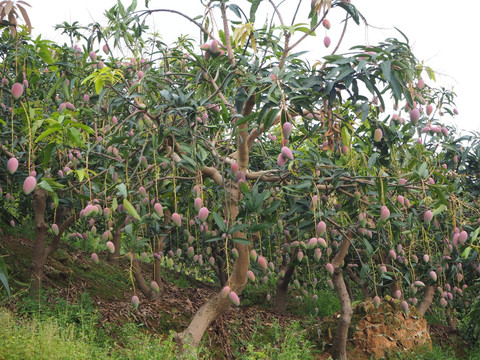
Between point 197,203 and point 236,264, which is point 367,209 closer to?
point 236,264

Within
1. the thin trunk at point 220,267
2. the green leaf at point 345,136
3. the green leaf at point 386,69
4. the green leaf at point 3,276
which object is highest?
the green leaf at point 386,69

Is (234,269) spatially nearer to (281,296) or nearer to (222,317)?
(222,317)

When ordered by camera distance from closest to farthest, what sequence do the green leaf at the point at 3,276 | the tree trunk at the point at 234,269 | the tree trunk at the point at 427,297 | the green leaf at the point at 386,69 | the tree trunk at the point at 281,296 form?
the green leaf at the point at 3,276 → the green leaf at the point at 386,69 → the tree trunk at the point at 234,269 → the tree trunk at the point at 427,297 → the tree trunk at the point at 281,296

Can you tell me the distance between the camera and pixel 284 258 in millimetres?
4777

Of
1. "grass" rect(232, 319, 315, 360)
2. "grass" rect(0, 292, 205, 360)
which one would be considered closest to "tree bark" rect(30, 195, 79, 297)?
"grass" rect(0, 292, 205, 360)

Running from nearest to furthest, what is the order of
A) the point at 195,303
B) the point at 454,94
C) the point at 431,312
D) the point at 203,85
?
the point at 203,85, the point at 454,94, the point at 195,303, the point at 431,312

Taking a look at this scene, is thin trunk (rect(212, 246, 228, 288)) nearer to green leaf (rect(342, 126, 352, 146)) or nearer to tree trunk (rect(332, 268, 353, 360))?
tree trunk (rect(332, 268, 353, 360))

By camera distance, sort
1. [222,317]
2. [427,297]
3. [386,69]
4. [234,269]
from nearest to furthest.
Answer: [386,69]
[234,269]
[222,317]
[427,297]

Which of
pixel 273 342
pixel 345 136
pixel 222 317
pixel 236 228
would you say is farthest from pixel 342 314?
pixel 345 136

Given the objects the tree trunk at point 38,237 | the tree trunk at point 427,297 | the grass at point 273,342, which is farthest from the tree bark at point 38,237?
the tree trunk at point 427,297

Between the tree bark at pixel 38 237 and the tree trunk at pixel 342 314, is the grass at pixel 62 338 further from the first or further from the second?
the tree trunk at pixel 342 314

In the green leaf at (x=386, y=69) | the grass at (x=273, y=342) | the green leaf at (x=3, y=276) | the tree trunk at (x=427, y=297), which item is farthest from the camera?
the tree trunk at (x=427, y=297)

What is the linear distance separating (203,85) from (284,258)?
2.44 m

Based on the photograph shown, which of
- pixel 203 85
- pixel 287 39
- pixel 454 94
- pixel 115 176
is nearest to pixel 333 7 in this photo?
pixel 287 39
